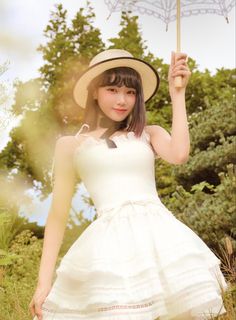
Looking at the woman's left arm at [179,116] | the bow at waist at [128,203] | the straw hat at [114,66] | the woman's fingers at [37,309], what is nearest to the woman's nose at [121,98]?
the straw hat at [114,66]

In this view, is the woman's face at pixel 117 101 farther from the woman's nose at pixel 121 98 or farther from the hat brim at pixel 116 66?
the hat brim at pixel 116 66

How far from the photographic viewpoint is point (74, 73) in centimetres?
1332

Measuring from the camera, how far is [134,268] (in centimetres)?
252

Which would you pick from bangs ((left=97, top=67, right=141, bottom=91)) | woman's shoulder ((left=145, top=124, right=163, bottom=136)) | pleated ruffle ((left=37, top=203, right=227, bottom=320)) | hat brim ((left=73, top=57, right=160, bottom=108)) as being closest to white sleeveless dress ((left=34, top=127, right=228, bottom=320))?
pleated ruffle ((left=37, top=203, right=227, bottom=320))

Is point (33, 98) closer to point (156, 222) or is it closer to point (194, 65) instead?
point (194, 65)

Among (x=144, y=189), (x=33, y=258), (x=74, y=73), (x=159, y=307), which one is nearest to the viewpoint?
(x=159, y=307)

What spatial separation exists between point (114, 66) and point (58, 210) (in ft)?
2.61

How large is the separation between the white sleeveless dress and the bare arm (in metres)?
0.14

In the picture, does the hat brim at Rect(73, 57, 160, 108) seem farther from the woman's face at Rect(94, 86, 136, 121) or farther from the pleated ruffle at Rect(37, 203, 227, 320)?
the pleated ruffle at Rect(37, 203, 227, 320)

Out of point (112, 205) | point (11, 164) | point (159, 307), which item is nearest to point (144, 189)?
point (112, 205)

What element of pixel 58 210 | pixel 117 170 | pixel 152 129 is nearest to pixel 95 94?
pixel 152 129

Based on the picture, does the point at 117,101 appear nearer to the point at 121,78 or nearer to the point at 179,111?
the point at 121,78

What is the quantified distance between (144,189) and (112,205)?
17 centimetres

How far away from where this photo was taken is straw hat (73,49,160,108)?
313 cm
